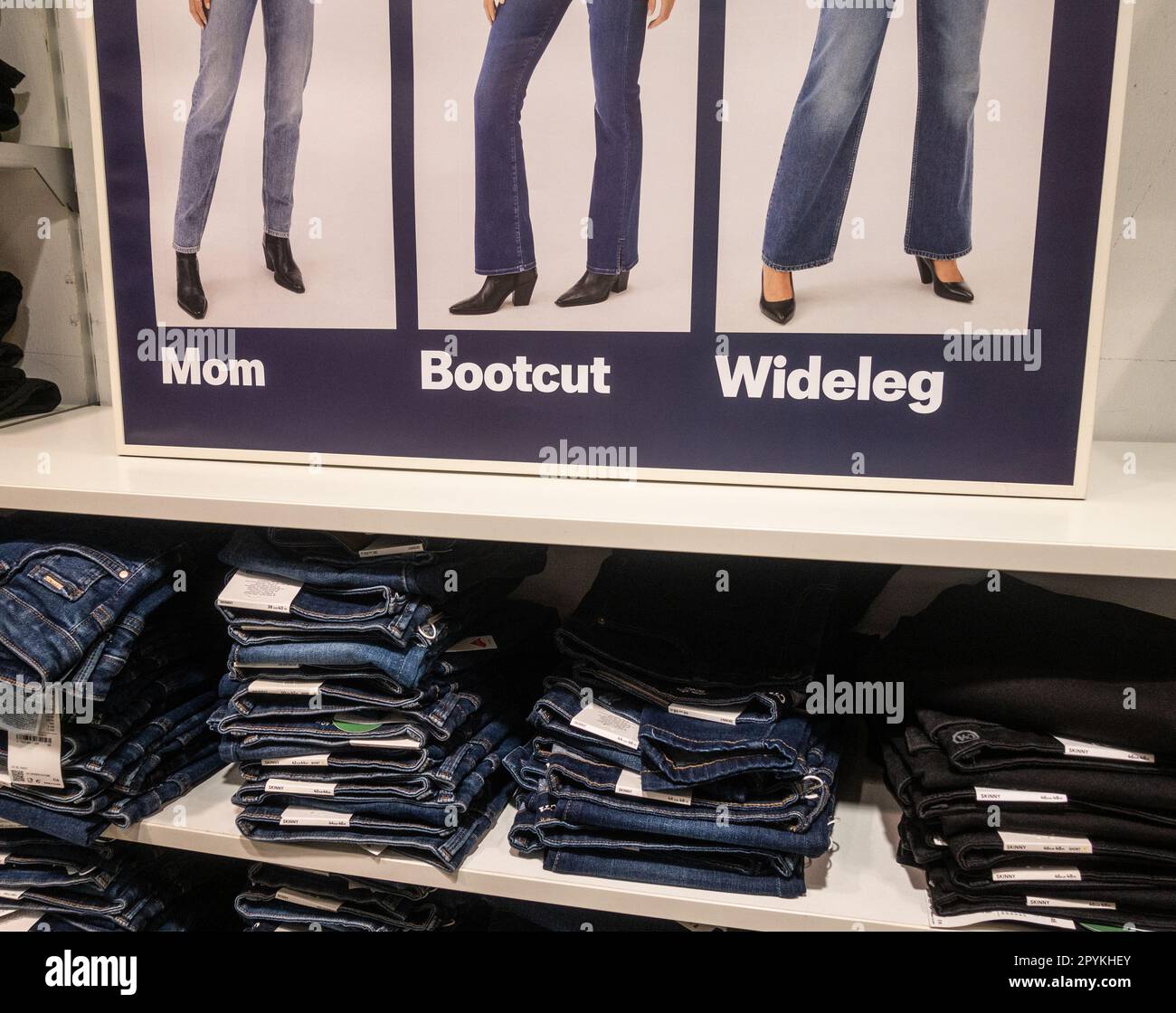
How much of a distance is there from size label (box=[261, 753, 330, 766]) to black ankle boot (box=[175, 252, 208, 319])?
0.57 meters

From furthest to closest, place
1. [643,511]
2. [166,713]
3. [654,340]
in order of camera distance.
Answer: [166,713] < [654,340] < [643,511]

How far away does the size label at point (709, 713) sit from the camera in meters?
0.98

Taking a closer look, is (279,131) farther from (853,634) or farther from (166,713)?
(853,634)

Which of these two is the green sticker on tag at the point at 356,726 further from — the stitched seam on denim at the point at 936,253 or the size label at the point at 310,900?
the stitched seam on denim at the point at 936,253

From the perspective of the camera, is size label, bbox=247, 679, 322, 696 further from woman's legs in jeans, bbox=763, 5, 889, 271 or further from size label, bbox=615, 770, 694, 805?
woman's legs in jeans, bbox=763, 5, 889, 271

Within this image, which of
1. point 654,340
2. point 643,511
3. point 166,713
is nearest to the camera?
point 643,511

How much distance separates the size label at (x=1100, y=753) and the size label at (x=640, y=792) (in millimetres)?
376

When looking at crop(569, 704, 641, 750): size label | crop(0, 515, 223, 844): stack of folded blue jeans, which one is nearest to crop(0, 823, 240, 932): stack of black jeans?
crop(0, 515, 223, 844): stack of folded blue jeans

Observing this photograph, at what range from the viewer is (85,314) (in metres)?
1.56

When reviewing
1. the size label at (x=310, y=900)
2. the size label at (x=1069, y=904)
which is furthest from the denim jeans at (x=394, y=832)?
the size label at (x=1069, y=904)

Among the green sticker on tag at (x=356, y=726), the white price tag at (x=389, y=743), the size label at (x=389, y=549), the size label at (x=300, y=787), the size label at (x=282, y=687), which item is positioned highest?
the size label at (x=389, y=549)

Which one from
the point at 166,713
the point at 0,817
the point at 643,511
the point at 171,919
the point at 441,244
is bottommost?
the point at 171,919
